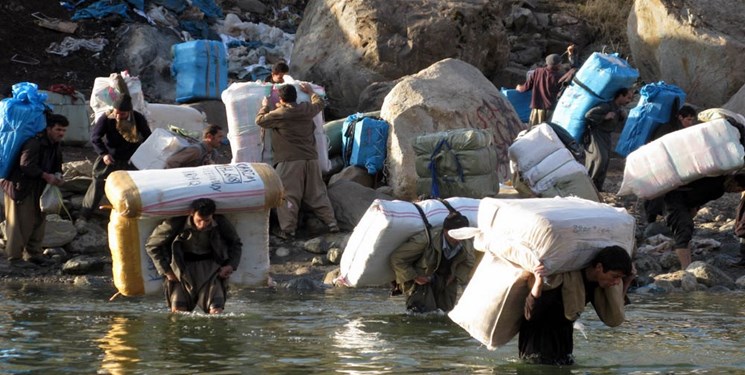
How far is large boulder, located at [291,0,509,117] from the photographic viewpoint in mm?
19219

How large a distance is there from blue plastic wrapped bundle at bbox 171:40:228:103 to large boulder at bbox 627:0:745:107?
6181 millimetres

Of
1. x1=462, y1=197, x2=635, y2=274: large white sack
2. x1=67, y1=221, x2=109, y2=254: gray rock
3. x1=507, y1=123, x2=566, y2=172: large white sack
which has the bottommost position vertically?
x1=67, y1=221, x2=109, y2=254: gray rock

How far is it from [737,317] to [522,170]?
331cm

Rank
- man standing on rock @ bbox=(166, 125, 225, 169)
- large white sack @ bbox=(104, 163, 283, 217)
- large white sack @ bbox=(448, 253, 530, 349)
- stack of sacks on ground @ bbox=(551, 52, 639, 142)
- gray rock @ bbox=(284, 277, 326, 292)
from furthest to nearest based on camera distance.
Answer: stack of sacks on ground @ bbox=(551, 52, 639, 142), gray rock @ bbox=(284, 277, 326, 292), man standing on rock @ bbox=(166, 125, 225, 169), large white sack @ bbox=(104, 163, 283, 217), large white sack @ bbox=(448, 253, 530, 349)

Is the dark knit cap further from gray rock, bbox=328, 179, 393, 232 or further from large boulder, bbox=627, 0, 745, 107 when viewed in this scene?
large boulder, bbox=627, 0, 745, 107

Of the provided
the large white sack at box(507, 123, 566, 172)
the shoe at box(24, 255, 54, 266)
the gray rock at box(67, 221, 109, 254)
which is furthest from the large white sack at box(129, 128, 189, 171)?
the large white sack at box(507, 123, 566, 172)

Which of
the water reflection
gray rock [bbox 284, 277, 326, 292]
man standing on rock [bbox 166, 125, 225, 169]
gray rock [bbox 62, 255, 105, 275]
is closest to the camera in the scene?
the water reflection

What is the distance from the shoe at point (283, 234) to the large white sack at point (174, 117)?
1.53 metres

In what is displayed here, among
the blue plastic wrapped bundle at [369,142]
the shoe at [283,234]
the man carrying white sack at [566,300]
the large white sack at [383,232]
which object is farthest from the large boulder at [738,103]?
the man carrying white sack at [566,300]

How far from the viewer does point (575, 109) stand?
15867 mm

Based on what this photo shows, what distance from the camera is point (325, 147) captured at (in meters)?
15.8

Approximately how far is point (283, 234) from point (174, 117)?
2.07 metres

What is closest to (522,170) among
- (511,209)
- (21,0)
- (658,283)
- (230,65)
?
(658,283)

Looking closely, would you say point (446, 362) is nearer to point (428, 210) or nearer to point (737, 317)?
point (428, 210)
